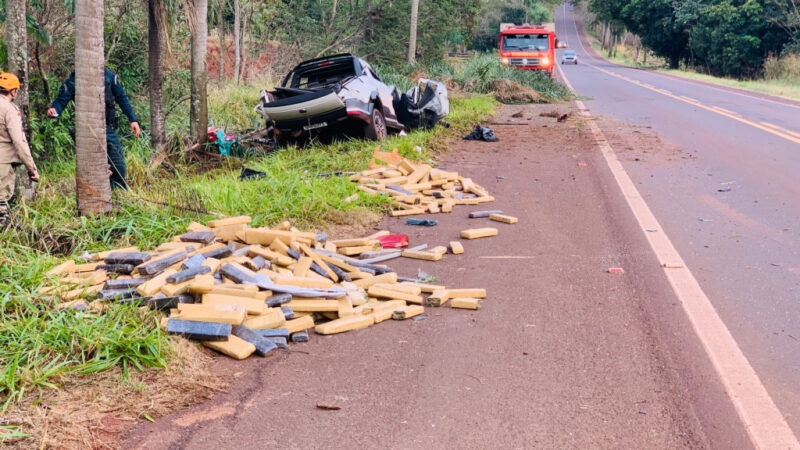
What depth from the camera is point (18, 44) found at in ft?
27.7

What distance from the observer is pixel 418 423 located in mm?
3391

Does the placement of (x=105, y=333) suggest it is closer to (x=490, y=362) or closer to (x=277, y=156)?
(x=490, y=362)

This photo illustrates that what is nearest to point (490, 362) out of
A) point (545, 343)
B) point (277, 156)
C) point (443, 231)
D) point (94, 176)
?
point (545, 343)

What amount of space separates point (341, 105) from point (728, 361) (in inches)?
335

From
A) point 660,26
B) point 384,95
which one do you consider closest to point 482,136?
point 384,95

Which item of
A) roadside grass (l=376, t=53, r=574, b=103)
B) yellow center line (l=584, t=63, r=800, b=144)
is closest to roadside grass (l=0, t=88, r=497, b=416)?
yellow center line (l=584, t=63, r=800, b=144)

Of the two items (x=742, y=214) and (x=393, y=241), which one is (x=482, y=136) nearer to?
(x=742, y=214)

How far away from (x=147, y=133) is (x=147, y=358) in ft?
32.8

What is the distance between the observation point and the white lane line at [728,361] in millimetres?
3256

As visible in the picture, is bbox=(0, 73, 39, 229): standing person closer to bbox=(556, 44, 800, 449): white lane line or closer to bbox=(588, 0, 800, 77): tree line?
bbox=(556, 44, 800, 449): white lane line

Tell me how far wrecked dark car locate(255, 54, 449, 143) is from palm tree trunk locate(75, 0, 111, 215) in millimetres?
5144

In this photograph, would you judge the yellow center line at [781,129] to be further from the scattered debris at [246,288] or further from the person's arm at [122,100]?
the person's arm at [122,100]

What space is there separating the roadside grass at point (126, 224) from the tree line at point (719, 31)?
38.1m

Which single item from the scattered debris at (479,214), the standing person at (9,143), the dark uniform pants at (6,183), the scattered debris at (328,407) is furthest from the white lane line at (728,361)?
the dark uniform pants at (6,183)
